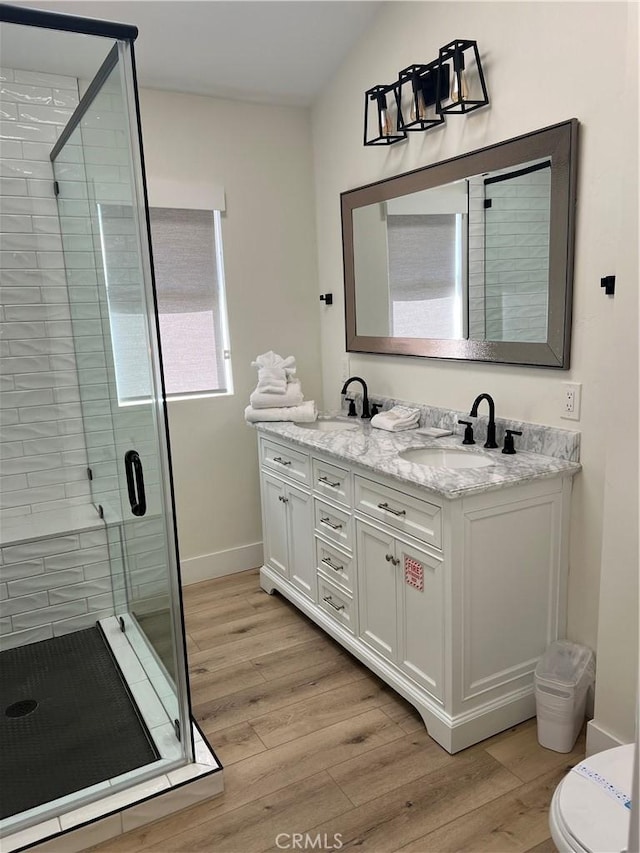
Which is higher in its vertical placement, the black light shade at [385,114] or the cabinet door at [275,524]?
the black light shade at [385,114]

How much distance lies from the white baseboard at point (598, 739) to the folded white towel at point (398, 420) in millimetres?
1344

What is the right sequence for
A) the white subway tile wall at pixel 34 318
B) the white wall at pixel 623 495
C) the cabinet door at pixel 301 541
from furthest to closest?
the cabinet door at pixel 301 541
the white subway tile wall at pixel 34 318
the white wall at pixel 623 495

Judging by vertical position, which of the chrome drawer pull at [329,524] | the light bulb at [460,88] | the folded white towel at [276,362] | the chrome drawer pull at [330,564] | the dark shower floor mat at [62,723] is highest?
the light bulb at [460,88]

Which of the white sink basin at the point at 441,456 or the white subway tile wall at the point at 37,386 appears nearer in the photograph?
the white sink basin at the point at 441,456

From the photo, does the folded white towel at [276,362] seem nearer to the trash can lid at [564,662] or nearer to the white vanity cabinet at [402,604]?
the white vanity cabinet at [402,604]

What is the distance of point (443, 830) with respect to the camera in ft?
6.05

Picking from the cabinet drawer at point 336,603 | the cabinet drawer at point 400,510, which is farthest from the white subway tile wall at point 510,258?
the cabinet drawer at point 336,603

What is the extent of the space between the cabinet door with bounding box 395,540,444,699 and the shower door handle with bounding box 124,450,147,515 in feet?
2.96

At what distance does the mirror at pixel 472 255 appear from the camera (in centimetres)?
222

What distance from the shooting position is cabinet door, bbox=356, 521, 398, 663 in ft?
7.77

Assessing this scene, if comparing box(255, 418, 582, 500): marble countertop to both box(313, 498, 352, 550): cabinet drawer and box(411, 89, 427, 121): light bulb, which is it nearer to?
box(313, 498, 352, 550): cabinet drawer

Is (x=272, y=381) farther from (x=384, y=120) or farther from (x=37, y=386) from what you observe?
(x=384, y=120)

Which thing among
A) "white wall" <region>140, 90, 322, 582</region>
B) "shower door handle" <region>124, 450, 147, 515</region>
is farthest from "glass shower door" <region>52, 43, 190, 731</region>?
"white wall" <region>140, 90, 322, 582</region>

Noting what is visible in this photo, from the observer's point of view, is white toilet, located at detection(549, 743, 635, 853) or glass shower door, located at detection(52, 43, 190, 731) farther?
glass shower door, located at detection(52, 43, 190, 731)
